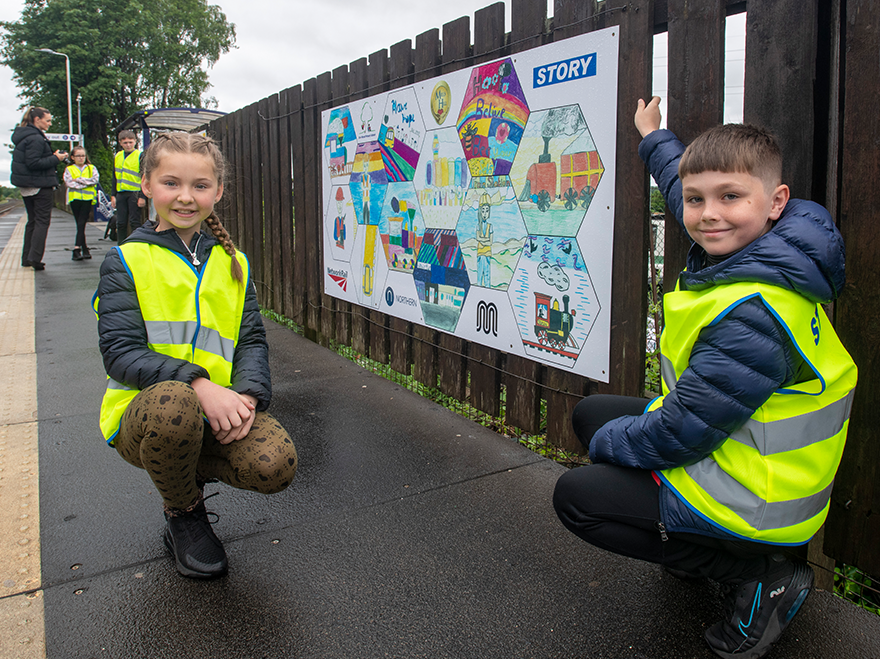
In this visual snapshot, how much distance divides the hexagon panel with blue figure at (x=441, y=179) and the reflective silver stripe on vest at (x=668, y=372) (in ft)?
6.63

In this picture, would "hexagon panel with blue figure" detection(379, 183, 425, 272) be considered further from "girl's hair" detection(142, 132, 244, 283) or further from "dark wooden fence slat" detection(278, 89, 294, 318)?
"dark wooden fence slat" detection(278, 89, 294, 318)

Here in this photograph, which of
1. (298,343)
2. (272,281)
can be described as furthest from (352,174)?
(272,281)

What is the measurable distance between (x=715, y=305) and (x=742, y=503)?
0.51 m

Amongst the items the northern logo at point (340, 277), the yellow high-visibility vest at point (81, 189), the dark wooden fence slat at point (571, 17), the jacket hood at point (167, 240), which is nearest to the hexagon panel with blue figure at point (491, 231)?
the dark wooden fence slat at point (571, 17)

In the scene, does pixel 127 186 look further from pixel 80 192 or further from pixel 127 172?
pixel 80 192

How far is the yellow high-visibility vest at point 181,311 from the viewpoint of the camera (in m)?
2.31

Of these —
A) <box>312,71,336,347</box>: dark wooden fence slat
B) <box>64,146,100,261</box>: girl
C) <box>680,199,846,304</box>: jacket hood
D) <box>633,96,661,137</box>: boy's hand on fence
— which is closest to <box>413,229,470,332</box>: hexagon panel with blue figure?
<box>633,96,661,137</box>: boy's hand on fence

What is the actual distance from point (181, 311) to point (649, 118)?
195cm

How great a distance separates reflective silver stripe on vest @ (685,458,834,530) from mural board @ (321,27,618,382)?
4.22 ft

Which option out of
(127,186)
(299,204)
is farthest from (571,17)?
(127,186)

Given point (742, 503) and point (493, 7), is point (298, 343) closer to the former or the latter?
point (493, 7)

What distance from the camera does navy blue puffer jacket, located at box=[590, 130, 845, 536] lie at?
165 centimetres

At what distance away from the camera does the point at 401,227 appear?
4379 mm

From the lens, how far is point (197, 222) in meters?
2.49
